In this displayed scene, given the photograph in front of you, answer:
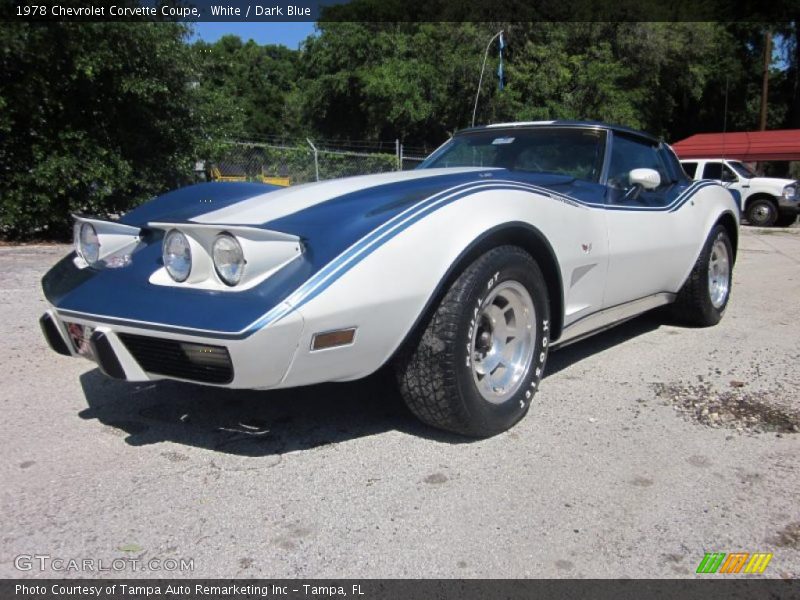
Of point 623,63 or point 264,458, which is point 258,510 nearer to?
point 264,458

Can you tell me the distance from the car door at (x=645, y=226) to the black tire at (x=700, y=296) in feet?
0.60

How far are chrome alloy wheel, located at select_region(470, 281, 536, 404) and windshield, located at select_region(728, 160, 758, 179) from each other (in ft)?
54.2

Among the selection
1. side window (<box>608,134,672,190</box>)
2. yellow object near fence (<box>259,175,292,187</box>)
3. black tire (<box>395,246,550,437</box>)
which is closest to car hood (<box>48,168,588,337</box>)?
black tire (<box>395,246,550,437</box>)

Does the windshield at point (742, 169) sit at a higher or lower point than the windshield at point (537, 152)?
lower

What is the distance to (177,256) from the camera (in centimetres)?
253

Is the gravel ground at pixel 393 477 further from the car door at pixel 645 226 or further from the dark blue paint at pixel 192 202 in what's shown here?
the dark blue paint at pixel 192 202

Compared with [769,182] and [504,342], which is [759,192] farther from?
[504,342]

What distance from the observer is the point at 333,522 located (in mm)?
2275

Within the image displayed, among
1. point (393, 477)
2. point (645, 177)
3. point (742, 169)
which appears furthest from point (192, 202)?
point (742, 169)

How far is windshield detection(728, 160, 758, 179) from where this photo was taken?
1730cm

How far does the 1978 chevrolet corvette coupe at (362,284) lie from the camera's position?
7.69 ft

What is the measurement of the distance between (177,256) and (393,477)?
1187 millimetres

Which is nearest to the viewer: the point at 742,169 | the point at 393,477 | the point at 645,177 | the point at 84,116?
the point at 393,477
